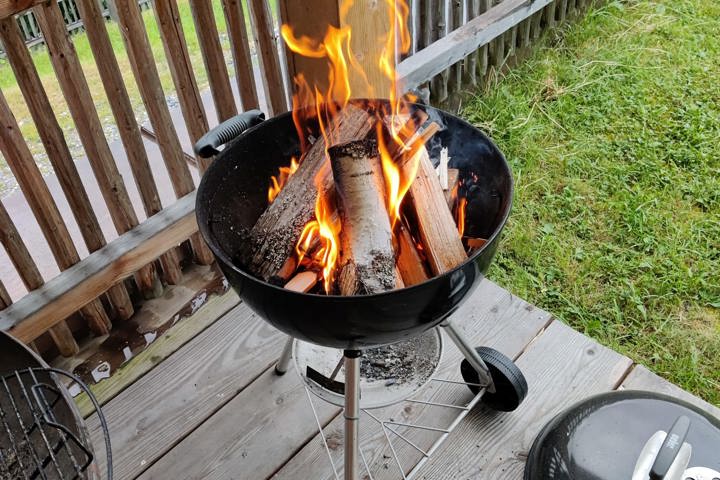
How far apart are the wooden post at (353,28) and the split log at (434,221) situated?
81cm

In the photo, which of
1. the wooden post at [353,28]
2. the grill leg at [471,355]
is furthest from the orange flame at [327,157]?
the grill leg at [471,355]

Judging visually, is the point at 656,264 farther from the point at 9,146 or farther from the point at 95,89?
the point at 95,89

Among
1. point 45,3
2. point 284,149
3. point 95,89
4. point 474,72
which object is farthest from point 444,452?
point 95,89

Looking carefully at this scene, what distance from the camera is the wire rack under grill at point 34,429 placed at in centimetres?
116

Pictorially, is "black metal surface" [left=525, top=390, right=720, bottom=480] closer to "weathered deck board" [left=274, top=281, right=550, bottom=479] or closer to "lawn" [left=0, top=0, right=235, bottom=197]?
"weathered deck board" [left=274, top=281, right=550, bottom=479]

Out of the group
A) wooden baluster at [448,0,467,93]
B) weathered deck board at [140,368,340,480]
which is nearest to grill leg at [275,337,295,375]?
weathered deck board at [140,368,340,480]

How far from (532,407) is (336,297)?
1112mm

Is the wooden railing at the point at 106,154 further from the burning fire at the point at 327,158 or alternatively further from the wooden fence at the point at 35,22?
the wooden fence at the point at 35,22

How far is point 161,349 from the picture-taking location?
2.15 m

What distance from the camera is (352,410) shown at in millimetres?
1432

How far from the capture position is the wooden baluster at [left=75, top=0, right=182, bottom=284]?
1828 millimetres

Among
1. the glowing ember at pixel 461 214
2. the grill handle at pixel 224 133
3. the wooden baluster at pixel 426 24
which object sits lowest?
the wooden baluster at pixel 426 24

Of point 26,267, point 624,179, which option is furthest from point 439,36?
point 26,267

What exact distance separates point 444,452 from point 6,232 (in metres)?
1.51
